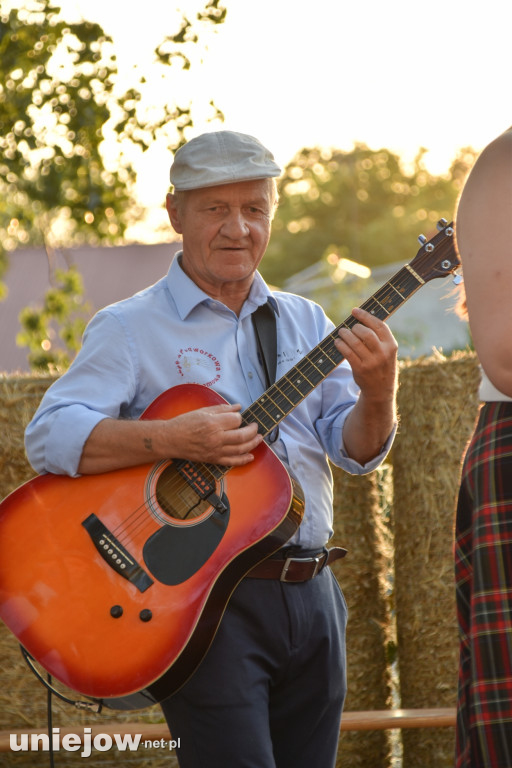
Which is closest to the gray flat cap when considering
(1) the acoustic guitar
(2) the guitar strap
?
(2) the guitar strap

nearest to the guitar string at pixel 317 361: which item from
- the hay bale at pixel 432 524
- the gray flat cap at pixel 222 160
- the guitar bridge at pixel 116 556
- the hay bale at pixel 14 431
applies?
the guitar bridge at pixel 116 556

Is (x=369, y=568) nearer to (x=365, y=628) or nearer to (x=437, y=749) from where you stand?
(x=365, y=628)

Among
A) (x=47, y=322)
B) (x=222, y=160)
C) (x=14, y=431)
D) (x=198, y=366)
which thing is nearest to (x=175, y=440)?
(x=198, y=366)

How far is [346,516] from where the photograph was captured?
416cm

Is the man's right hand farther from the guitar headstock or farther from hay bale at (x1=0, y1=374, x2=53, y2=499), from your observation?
hay bale at (x1=0, y1=374, x2=53, y2=499)

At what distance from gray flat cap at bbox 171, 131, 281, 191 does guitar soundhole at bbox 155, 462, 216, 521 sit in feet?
2.62

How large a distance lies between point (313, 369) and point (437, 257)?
1.53ft

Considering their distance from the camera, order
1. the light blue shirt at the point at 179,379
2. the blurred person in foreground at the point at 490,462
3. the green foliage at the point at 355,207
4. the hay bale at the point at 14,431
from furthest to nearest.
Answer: the green foliage at the point at 355,207, the hay bale at the point at 14,431, the light blue shirt at the point at 179,379, the blurred person in foreground at the point at 490,462

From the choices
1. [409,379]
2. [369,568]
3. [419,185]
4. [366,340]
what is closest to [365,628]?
[369,568]

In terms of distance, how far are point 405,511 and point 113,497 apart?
76.2 inches

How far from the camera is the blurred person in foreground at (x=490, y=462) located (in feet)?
5.54

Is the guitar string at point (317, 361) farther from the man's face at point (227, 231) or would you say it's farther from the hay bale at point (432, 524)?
the hay bale at point (432, 524)

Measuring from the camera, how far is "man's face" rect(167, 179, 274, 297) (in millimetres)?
2725

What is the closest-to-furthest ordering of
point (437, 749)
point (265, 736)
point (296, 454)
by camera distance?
1. point (265, 736)
2. point (296, 454)
3. point (437, 749)
